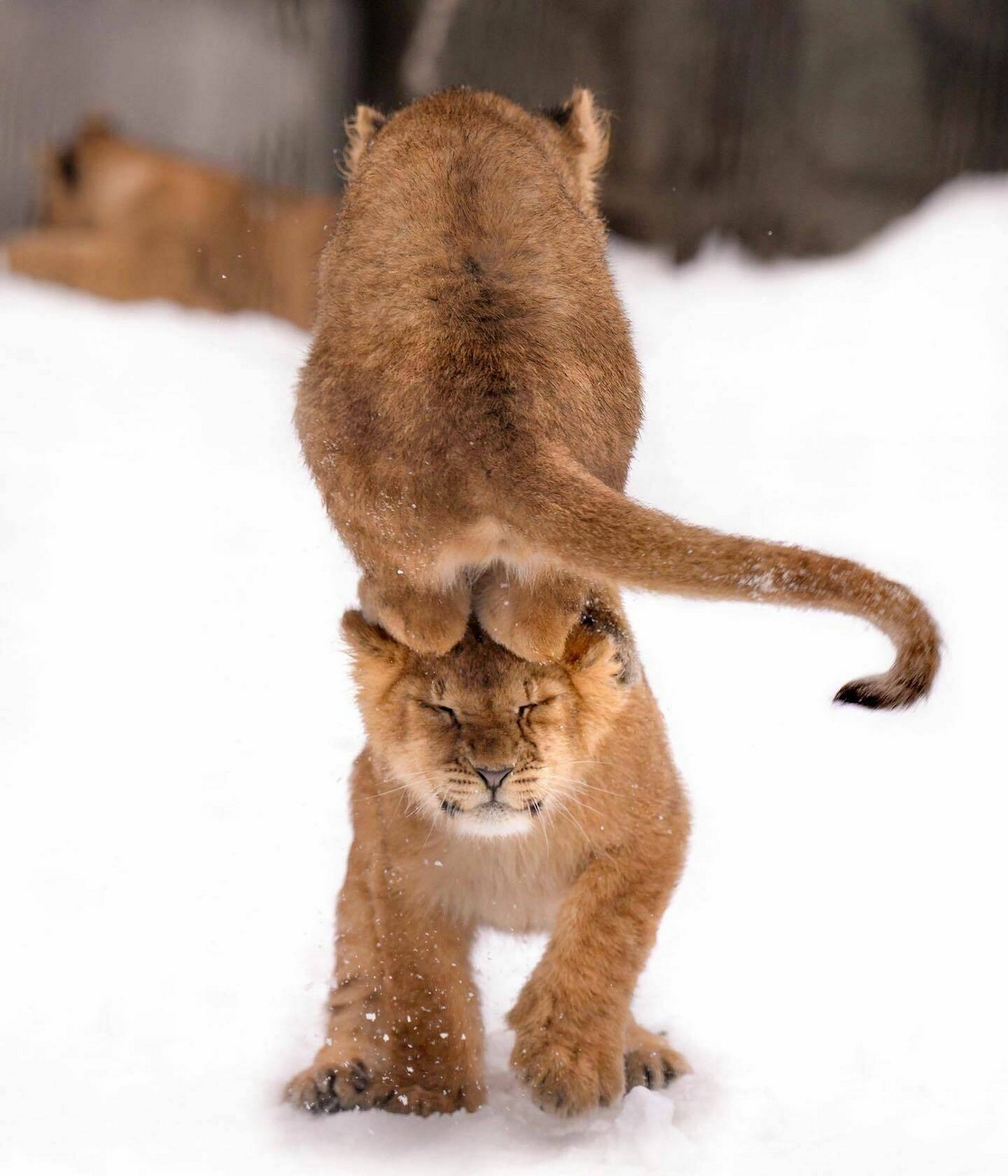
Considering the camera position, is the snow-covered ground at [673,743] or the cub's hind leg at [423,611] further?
the snow-covered ground at [673,743]

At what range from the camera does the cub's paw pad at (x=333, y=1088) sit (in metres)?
3.54

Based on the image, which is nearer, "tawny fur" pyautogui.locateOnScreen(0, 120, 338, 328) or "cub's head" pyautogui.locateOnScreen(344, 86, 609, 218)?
"cub's head" pyautogui.locateOnScreen(344, 86, 609, 218)

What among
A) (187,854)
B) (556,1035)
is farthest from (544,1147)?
(187,854)

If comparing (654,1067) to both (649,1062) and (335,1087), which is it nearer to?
(649,1062)

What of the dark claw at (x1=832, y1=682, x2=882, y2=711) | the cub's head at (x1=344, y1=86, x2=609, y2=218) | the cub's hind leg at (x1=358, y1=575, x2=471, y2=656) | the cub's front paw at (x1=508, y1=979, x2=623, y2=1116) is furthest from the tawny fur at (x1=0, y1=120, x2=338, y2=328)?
the dark claw at (x1=832, y1=682, x2=882, y2=711)

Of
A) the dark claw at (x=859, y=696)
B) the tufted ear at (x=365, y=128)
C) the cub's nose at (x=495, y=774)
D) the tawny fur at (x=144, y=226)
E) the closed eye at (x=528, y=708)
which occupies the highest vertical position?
the tawny fur at (x=144, y=226)

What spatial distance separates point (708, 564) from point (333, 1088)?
5.41ft

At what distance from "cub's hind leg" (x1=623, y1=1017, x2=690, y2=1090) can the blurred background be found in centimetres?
313

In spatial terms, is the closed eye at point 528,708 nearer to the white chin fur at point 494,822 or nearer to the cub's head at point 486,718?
the cub's head at point 486,718

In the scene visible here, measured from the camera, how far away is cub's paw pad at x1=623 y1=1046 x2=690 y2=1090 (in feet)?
12.3

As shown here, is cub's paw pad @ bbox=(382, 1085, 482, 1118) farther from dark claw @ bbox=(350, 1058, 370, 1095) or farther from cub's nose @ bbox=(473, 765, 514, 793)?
cub's nose @ bbox=(473, 765, 514, 793)

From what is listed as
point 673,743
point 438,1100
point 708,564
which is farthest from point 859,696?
point 673,743

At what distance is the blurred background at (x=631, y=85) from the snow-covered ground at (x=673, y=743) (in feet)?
0.78

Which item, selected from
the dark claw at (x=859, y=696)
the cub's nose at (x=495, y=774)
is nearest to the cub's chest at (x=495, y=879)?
the cub's nose at (x=495, y=774)
